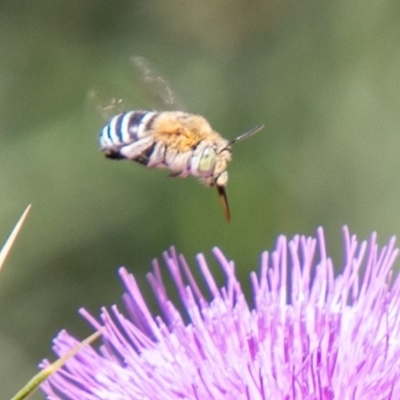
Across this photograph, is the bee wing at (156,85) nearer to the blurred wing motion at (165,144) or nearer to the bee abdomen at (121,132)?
the blurred wing motion at (165,144)

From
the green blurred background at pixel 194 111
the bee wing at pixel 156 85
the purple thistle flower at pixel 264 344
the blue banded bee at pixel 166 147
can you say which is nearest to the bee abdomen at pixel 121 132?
the blue banded bee at pixel 166 147

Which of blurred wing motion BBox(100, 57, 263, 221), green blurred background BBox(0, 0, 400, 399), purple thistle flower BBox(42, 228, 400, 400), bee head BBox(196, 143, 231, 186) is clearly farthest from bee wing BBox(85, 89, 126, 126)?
green blurred background BBox(0, 0, 400, 399)

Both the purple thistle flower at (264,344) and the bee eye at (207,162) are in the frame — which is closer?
the purple thistle flower at (264,344)

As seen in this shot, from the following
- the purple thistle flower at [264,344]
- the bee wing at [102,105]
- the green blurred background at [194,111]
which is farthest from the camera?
the green blurred background at [194,111]

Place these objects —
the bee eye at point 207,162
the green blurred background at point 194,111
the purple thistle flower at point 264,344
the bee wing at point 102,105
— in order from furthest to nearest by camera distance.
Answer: the green blurred background at point 194,111
the bee wing at point 102,105
the bee eye at point 207,162
the purple thistle flower at point 264,344

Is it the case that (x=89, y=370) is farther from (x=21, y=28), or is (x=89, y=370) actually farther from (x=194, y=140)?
(x=21, y=28)

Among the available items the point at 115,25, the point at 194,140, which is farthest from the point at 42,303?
the point at 194,140

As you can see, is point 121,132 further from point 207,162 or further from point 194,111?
point 194,111

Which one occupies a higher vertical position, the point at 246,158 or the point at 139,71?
the point at 246,158

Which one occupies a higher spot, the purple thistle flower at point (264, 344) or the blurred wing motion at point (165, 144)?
the blurred wing motion at point (165, 144)
